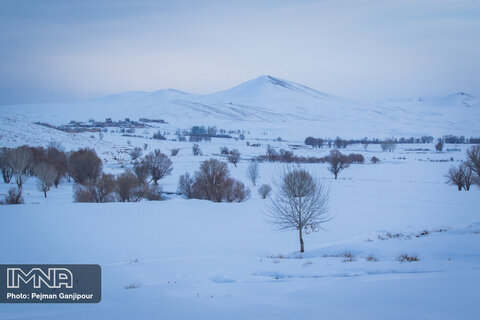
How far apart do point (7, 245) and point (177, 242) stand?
24.7 ft

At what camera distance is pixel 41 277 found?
25.2ft

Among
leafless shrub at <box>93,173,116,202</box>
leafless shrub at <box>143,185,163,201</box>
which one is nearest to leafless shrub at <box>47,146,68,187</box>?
leafless shrub at <box>93,173,116,202</box>

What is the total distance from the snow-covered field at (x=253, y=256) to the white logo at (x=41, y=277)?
0.66 metres

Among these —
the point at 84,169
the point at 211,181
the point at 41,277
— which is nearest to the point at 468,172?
the point at 211,181

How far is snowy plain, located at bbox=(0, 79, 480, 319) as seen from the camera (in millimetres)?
6320

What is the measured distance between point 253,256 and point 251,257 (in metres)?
0.48

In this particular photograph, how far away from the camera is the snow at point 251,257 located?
6.33m

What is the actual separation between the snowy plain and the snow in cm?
4

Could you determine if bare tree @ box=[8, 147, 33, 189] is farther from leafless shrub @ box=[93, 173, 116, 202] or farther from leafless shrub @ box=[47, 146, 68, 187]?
leafless shrub @ box=[93, 173, 116, 202]

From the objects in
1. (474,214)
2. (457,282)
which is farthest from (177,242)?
(474,214)

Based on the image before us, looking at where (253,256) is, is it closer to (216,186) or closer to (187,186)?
(216,186)

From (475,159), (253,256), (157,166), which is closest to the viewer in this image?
(253,256)

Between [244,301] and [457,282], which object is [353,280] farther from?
[244,301]

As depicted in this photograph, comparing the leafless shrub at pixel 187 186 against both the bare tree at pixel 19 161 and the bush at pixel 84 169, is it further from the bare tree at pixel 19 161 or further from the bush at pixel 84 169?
the bare tree at pixel 19 161
